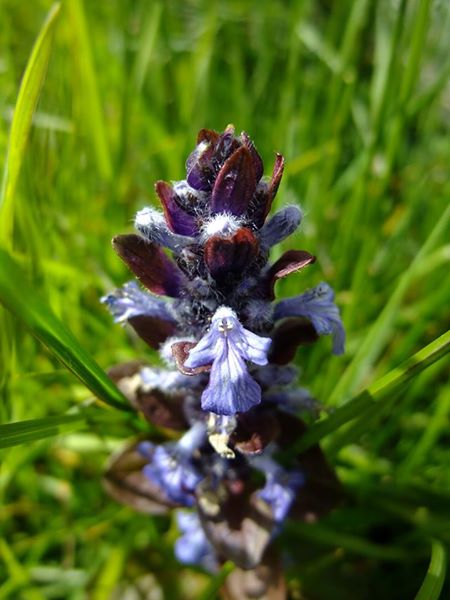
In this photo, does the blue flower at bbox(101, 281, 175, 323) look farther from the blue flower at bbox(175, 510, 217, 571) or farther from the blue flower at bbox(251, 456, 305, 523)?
the blue flower at bbox(175, 510, 217, 571)

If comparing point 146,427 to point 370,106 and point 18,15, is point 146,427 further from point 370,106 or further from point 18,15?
point 18,15

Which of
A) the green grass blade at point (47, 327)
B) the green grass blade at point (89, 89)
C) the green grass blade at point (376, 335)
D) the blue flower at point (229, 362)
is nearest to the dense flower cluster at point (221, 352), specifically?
the blue flower at point (229, 362)

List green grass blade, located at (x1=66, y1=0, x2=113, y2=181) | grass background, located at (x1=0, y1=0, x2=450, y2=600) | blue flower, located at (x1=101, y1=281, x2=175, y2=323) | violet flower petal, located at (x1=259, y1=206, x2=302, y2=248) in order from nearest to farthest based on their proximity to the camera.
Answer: violet flower petal, located at (x1=259, y1=206, x2=302, y2=248) < blue flower, located at (x1=101, y1=281, x2=175, y2=323) < grass background, located at (x1=0, y1=0, x2=450, y2=600) < green grass blade, located at (x1=66, y1=0, x2=113, y2=181)

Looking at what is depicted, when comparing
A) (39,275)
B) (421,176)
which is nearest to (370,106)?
(421,176)

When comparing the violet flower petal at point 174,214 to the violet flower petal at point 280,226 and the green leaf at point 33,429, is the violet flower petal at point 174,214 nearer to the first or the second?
the violet flower petal at point 280,226

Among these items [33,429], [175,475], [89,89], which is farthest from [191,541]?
[89,89]

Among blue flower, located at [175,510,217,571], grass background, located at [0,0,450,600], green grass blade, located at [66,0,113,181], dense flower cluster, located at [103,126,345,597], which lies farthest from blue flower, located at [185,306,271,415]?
green grass blade, located at [66,0,113,181]
